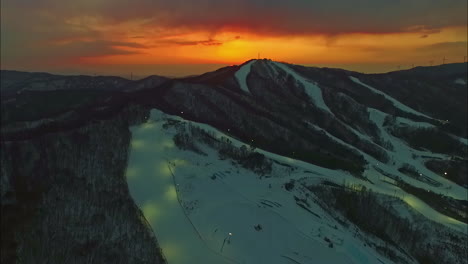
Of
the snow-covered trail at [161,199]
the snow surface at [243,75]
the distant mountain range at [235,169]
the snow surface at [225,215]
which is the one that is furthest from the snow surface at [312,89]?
the snow-covered trail at [161,199]

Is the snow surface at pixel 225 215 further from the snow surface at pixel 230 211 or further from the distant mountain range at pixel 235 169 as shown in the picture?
the distant mountain range at pixel 235 169

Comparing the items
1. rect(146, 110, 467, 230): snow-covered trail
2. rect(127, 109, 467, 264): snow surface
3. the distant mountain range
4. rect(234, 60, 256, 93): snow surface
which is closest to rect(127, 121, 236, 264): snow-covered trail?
rect(127, 109, 467, 264): snow surface

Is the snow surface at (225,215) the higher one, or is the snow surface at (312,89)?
the snow surface at (312,89)

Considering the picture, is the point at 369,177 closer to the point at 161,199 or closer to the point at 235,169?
the point at 235,169

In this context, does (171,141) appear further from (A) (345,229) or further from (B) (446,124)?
(B) (446,124)

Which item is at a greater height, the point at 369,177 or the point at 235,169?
the point at 235,169

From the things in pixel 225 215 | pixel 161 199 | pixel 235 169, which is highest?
pixel 235 169

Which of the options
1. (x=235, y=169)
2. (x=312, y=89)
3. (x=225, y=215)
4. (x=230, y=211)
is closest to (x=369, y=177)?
(x=235, y=169)

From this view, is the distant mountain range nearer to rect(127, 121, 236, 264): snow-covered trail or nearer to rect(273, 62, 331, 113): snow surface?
rect(127, 121, 236, 264): snow-covered trail
